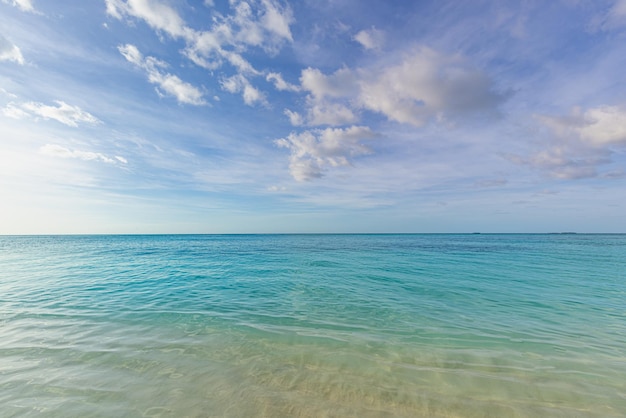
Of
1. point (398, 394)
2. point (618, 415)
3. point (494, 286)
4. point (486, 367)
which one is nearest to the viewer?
point (618, 415)

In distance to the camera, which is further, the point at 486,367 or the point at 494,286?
the point at 494,286

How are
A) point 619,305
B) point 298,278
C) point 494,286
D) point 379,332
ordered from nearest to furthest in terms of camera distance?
1. point 379,332
2. point 619,305
3. point 494,286
4. point 298,278

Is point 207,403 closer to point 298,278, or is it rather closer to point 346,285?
point 346,285

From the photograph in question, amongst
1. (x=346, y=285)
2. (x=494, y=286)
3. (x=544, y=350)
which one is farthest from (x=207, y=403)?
(x=494, y=286)

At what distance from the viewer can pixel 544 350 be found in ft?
24.7

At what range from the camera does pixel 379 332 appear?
8.80 meters

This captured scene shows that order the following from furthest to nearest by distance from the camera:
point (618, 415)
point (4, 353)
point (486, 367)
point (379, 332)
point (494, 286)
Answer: point (494, 286) → point (379, 332) → point (4, 353) → point (486, 367) → point (618, 415)

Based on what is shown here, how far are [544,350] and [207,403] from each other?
896 centimetres

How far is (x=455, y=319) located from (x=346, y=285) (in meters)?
7.62

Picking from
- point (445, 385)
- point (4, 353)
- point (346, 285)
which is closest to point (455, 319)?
point (445, 385)

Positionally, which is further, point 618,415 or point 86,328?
point 86,328

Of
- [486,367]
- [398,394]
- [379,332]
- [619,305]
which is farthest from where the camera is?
[619,305]

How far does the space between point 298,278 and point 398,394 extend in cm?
1469

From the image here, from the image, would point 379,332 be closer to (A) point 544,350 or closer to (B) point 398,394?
(B) point 398,394
